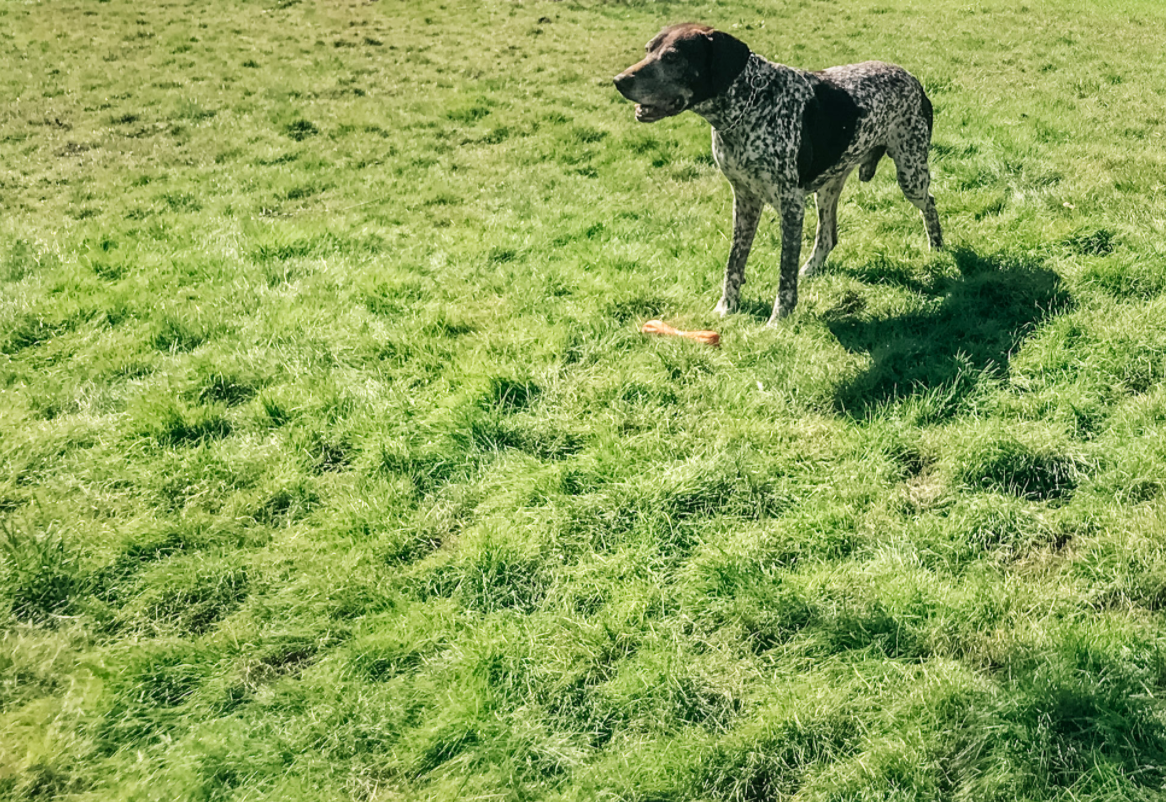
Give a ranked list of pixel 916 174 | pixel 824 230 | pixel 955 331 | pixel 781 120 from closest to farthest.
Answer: pixel 781 120
pixel 955 331
pixel 916 174
pixel 824 230

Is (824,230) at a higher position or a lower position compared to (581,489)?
higher

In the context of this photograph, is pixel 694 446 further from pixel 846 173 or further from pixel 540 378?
pixel 846 173

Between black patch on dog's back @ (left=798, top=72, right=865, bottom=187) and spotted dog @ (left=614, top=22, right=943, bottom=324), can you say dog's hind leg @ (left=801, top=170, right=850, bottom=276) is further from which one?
black patch on dog's back @ (left=798, top=72, right=865, bottom=187)

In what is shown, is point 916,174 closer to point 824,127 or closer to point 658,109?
point 824,127

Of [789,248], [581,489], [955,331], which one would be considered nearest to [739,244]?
[789,248]

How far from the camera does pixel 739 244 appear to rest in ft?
17.9

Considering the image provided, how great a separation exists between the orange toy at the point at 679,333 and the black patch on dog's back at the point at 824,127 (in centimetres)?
118

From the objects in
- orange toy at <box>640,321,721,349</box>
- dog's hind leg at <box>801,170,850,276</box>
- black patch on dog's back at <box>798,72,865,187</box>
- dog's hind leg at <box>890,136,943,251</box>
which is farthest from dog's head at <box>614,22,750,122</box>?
dog's hind leg at <box>890,136,943,251</box>

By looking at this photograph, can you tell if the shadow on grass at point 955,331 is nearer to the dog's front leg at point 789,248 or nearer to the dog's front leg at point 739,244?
the dog's front leg at point 789,248

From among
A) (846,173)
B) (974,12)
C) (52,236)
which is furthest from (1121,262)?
(974,12)

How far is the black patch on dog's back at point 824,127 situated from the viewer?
502cm

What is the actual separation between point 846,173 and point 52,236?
275 inches

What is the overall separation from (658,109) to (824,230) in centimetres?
188

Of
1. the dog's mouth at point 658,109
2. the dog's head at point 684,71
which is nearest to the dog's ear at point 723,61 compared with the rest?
the dog's head at point 684,71
